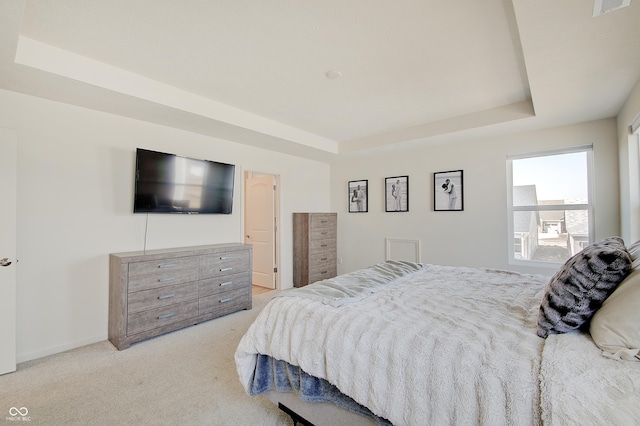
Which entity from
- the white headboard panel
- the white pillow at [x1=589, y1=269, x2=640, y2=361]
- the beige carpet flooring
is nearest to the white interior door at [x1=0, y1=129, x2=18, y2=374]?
the beige carpet flooring

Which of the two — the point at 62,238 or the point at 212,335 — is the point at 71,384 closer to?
the point at 212,335

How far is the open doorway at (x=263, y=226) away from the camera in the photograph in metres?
4.96

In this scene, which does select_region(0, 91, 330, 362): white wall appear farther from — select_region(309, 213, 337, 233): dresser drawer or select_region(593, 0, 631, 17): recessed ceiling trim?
select_region(593, 0, 631, 17): recessed ceiling trim

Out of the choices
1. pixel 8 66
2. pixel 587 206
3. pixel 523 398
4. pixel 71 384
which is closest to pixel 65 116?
pixel 8 66

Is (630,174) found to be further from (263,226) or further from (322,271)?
(263,226)

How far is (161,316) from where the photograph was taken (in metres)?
2.94

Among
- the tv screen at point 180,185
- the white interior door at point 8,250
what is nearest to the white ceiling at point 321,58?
the tv screen at point 180,185

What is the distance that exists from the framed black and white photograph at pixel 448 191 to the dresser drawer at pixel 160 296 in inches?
142

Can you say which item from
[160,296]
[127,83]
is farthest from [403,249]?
[127,83]

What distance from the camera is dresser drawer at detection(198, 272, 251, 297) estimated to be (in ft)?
10.9

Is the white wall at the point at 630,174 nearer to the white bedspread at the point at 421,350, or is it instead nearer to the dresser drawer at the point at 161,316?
the white bedspread at the point at 421,350

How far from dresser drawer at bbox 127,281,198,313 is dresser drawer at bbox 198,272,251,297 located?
3.8 inches

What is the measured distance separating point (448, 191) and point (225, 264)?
3.36 meters

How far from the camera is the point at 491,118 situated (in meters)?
3.48
